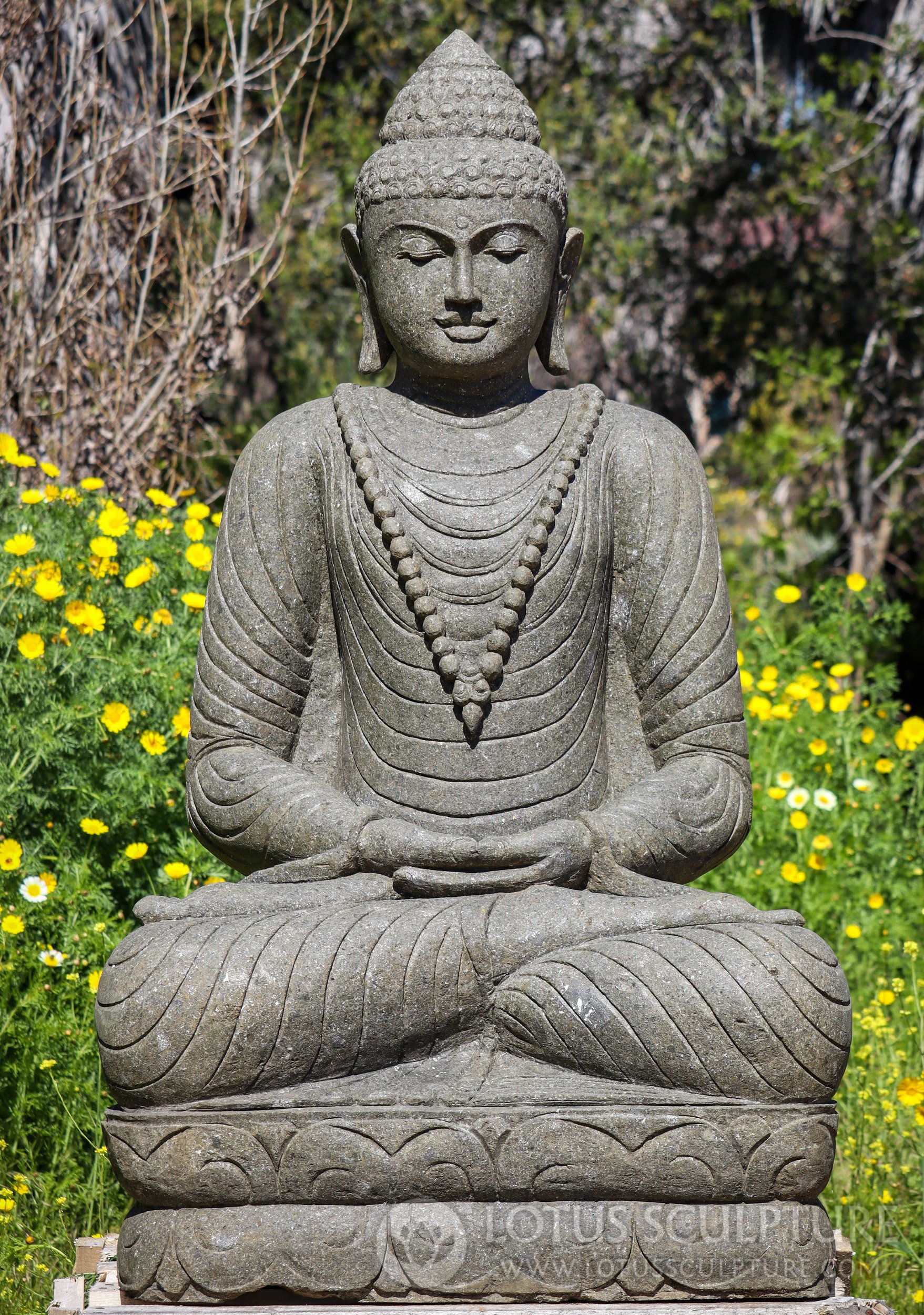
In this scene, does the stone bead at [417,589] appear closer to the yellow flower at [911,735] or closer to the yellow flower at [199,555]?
the yellow flower at [199,555]

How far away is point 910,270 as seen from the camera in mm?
8906

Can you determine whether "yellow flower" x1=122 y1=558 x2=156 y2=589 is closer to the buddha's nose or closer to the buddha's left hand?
the buddha's nose

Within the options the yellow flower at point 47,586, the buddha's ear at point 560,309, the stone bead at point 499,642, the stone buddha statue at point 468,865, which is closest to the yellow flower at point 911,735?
the stone buddha statue at point 468,865

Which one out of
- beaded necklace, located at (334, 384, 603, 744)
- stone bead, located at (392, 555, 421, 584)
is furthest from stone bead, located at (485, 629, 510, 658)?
stone bead, located at (392, 555, 421, 584)

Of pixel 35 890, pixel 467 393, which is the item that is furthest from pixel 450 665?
pixel 35 890

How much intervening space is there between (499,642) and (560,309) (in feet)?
3.11

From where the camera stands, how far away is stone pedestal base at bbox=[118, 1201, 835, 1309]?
3201 mm

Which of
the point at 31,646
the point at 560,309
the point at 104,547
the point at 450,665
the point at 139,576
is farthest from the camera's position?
the point at 139,576

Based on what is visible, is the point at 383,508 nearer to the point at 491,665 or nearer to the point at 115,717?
the point at 491,665

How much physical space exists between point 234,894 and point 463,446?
45.3 inches

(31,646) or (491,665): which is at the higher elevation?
(491,665)

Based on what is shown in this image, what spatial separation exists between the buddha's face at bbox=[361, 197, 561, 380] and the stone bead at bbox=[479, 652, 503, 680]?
0.69 meters

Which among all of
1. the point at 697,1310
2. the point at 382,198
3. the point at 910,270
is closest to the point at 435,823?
the point at 697,1310

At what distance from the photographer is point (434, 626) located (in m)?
3.71
